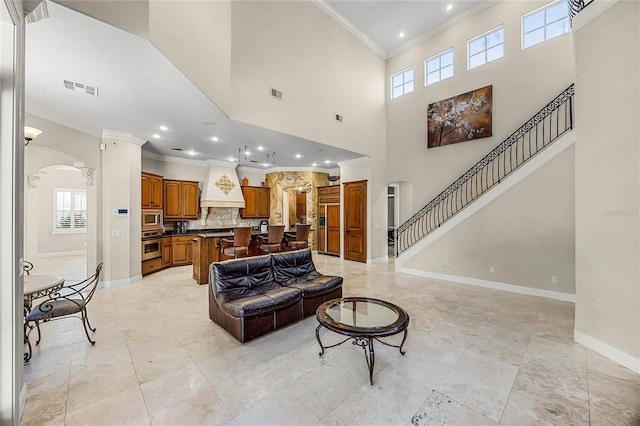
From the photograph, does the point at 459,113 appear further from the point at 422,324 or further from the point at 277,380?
the point at 277,380

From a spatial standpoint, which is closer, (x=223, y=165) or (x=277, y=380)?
(x=277, y=380)

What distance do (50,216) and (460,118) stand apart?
543 inches

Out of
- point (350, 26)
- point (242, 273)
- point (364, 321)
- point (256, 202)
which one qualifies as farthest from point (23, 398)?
point (350, 26)

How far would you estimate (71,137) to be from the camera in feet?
15.3

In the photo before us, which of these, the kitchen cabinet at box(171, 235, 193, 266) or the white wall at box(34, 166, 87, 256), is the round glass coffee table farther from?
the white wall at box(34, 166, 87, 256)

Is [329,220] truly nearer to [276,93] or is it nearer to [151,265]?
[276,93]

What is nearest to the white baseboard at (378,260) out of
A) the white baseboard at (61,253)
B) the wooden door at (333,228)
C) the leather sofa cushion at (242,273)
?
the wooden door at (333,228)

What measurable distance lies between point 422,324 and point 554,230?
3.43 meters

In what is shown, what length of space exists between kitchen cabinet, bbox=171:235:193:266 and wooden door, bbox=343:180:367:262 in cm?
478

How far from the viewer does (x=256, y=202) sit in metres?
9.53

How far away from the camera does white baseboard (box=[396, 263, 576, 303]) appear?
15.2 feet

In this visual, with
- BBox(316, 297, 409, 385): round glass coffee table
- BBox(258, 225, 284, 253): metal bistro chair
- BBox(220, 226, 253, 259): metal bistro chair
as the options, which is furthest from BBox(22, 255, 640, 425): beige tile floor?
BBox(258, 225, 284, 253): metal bistro chair

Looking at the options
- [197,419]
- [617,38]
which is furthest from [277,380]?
[617,38]

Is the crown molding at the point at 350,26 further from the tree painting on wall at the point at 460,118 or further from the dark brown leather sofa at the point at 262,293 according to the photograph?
the dark brown leather sofa at the point at 262,293
